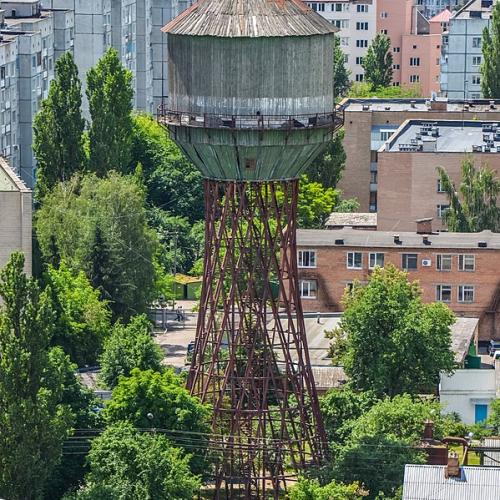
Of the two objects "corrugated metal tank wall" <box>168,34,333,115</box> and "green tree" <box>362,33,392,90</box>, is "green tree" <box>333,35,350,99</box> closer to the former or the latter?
"green tree" <box>362,33,392,90</box>

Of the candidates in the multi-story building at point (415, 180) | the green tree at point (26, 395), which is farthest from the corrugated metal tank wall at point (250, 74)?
the multi-story building at point (415, 180)

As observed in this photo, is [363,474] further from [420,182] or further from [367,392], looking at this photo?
[420,182]

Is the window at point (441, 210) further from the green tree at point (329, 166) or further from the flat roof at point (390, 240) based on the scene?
the flat roof at point (390, 240)

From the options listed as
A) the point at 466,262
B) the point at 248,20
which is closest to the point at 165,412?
the point at 248,20

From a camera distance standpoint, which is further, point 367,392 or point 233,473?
point 367,392

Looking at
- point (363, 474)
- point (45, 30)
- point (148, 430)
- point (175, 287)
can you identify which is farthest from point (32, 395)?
point (45, 30)

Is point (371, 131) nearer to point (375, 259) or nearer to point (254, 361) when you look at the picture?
point (375, 259)

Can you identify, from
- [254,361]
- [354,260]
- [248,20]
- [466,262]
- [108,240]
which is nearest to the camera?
[248,20]
